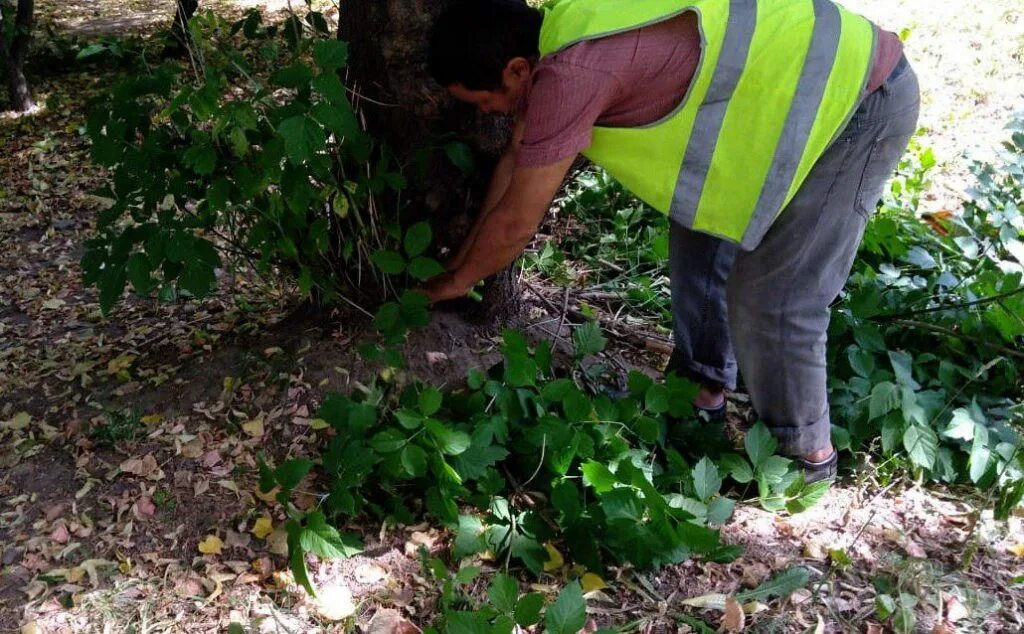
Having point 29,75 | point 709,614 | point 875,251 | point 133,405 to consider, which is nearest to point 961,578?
point 709,614

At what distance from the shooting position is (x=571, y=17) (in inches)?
72.9

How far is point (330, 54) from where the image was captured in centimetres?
189

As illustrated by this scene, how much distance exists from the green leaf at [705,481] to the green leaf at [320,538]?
2.99 ft

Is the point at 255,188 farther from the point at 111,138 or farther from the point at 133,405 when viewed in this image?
the point at 133,405

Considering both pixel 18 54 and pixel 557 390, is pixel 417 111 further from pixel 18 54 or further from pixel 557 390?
pixel 18 54

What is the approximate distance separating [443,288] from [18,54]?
4.01m

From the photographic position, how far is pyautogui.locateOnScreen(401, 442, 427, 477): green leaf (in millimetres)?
2023

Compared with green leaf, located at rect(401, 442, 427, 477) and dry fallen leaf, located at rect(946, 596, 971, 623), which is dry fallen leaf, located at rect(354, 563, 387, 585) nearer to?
green leaf, located at rect(401, 442, 427, 477)

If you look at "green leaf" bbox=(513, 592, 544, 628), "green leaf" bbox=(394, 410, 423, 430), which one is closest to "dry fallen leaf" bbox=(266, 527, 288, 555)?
"green leaf" bbox=(394, 410, 423, 430)

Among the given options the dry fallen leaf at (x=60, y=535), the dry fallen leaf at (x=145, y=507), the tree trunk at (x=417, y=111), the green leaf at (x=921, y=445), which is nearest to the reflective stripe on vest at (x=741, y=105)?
the tree trunk at (x=417, y=111)

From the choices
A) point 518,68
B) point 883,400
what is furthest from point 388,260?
point 883,400

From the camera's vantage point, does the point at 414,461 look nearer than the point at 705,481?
Yes

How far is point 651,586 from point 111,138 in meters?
1.73

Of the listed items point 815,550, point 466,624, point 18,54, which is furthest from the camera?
point 18,54
